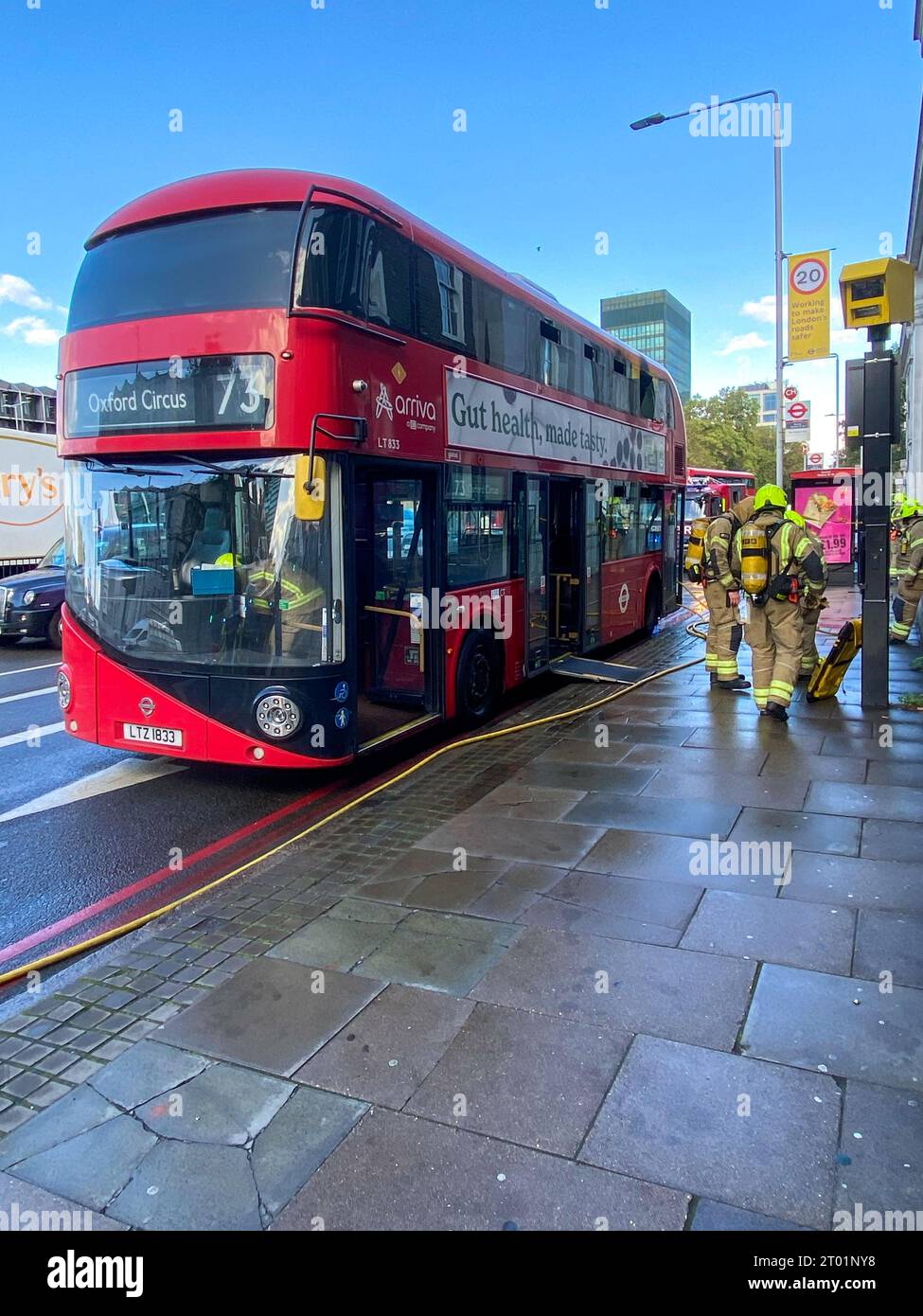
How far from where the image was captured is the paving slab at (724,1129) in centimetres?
265

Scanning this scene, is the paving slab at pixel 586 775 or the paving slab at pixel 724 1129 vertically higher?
the paving slab at pixel 586 775

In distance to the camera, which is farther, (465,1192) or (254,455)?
(254,455)

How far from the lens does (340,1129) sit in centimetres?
297

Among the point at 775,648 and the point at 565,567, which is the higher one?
the point at 565,567

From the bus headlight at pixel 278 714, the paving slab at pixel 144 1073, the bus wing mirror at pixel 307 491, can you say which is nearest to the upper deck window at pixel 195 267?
the bus wing mirror at pixel 307 491

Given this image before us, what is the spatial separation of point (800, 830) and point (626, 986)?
2.29 m

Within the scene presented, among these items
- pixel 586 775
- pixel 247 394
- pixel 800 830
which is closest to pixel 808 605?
pixel 586 775

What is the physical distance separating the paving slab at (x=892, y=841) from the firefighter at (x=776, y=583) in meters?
2.91

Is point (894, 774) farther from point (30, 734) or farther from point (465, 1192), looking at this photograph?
point (30, 734)

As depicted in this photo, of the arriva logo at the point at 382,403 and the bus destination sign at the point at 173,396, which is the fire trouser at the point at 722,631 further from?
the bus destination sign at the point at 173,396

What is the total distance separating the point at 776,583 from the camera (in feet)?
27.6

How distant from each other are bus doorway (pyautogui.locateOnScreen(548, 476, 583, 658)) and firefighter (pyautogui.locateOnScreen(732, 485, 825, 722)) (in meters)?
2.80
